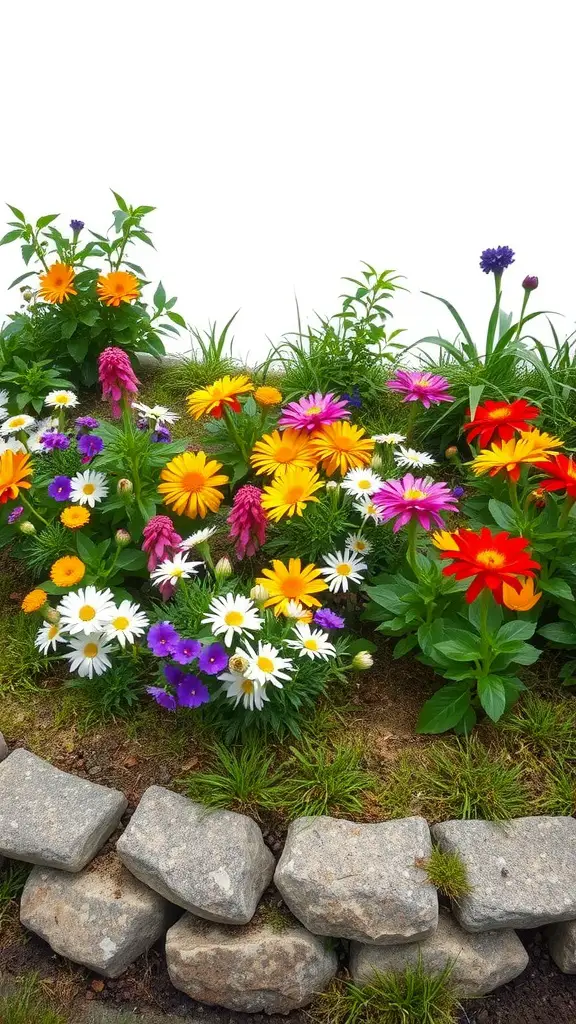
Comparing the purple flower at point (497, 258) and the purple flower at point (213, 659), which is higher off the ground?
the purple flower at point (497, 258)

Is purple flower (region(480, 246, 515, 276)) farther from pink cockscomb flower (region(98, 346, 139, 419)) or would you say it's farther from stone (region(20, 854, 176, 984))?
stone (region(20, 854, 176, 984))

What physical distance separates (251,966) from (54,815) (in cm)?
64

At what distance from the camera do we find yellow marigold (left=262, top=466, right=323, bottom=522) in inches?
88.7

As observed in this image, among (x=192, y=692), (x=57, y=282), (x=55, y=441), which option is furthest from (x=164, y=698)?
(x=57, y=282)

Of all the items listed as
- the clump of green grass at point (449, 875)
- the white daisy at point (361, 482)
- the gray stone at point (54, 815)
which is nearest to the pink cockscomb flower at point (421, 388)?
the white daisy at point (361, 482)

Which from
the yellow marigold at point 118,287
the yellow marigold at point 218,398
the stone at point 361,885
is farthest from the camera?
the yellow marigold at point 118,287

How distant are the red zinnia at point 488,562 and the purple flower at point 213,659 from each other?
62cm

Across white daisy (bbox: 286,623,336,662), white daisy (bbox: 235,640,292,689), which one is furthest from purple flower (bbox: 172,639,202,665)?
white daisy (bbox: 286,623,336,662)

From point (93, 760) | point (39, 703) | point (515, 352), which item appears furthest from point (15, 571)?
point (515, 352)

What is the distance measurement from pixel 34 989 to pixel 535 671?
5.44ft

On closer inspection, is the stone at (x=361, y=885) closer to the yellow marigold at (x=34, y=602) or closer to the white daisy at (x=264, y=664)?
the white daisy at (x=264, y=664)

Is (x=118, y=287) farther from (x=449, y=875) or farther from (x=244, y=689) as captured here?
(x=449, y=875)

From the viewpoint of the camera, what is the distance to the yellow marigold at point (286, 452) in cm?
241

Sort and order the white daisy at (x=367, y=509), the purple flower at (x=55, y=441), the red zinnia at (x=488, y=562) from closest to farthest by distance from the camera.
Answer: the red zinnia at (x=488, y=562)
the white daisy at (x=367, y=509)
the purple flower at (x=55, y=441)
